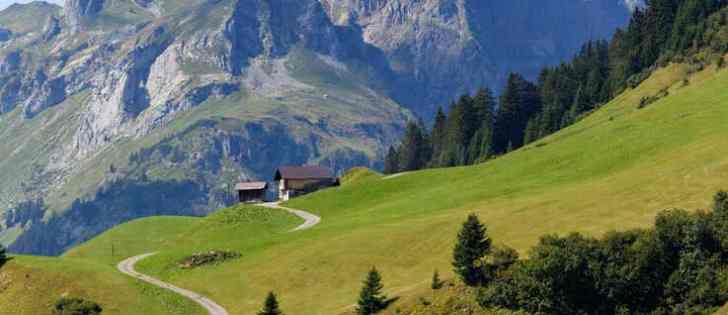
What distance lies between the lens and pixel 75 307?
8344 cm

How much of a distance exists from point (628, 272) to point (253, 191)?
460ft

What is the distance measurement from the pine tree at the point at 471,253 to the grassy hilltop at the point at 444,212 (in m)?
3.84

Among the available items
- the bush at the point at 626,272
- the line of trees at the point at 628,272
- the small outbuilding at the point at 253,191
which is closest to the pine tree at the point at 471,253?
the line of trees at the point at 628,272

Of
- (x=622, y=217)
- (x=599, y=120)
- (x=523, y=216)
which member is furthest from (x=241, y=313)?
(x=599, y=120)

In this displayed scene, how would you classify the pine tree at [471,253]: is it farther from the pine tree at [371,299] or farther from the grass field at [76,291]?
the grass field at [76,291]

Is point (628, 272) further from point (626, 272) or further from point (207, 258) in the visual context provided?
point (207, 258)

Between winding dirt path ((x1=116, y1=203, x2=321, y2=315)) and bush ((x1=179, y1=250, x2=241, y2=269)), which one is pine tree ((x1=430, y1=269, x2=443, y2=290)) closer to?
winding dirt path ((x1=116, y1=203, x2=321, y2=315))

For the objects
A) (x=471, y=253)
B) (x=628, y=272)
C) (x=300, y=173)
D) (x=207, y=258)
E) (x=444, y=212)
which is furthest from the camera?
(x=300, y=173)

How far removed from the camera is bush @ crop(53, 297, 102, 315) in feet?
272

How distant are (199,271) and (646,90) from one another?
294ft

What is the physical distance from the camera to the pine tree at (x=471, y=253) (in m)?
69.4

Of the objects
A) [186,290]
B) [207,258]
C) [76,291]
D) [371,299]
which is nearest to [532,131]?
[207,258]

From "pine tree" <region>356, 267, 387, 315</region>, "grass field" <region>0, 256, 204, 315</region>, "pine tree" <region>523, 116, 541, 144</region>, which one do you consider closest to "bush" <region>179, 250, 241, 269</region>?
"grass field" <region>0, 256, 204, 315</region>

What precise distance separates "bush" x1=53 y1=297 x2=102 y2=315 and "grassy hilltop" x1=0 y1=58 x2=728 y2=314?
103 inches
